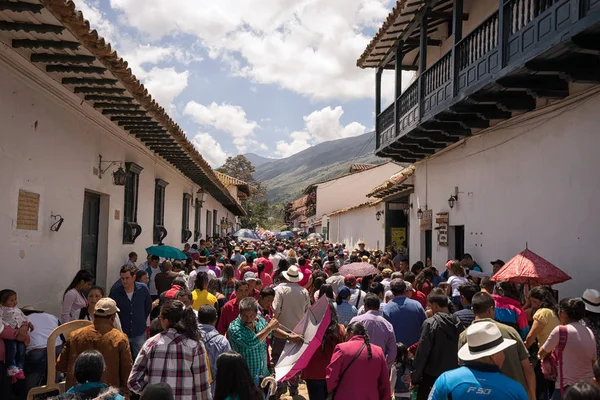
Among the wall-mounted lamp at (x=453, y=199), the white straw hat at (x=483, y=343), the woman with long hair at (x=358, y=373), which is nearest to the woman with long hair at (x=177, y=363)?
the woman with long hair at (x=358, y=373)

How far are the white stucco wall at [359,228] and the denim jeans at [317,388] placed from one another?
1630 cm

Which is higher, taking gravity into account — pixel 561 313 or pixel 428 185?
pixel 428 185

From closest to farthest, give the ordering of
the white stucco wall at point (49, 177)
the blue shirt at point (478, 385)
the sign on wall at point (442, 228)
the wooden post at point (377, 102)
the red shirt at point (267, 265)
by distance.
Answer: the blue shirt at point (478, 385) → the white stucco wall at point (49, 177) → the red shirt at point (267, 265) → the sign on wall at point (442, 228) → the wooden post at point (377, 102)

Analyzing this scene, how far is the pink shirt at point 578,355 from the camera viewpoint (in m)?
5.03

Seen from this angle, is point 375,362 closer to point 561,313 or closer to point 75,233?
point 561,313

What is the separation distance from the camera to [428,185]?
15.5m

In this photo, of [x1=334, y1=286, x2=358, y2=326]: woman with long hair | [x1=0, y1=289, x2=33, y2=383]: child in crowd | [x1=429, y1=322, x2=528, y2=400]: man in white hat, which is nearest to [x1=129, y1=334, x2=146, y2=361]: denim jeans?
[x1=0, y1=289, x2=33, y2=383]: child in crowd

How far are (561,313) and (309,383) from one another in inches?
108

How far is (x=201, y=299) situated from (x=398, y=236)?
15023 mm

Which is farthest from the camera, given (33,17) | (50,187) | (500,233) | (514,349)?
(500,233)

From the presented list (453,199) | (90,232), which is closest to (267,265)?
(90,232)

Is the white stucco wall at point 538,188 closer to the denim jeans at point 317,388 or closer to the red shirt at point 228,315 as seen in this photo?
the denim jeans at point 317,388

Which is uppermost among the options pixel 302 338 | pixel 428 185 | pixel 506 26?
pixel 506 26

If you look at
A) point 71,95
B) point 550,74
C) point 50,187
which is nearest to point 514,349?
point 550,74
